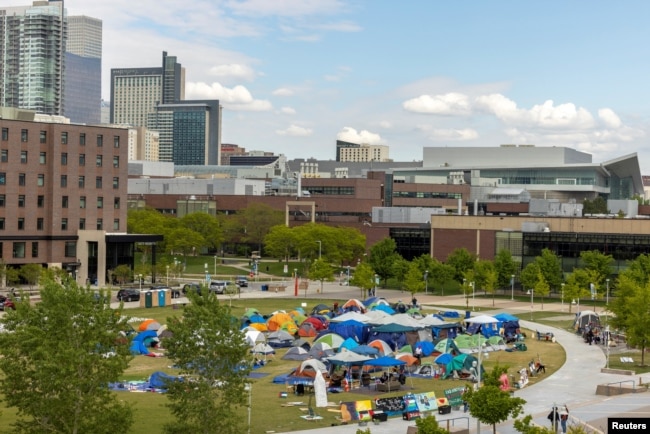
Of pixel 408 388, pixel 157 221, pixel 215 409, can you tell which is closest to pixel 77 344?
pixel 215 409

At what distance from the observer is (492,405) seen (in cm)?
3816

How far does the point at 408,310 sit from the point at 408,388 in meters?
29.1

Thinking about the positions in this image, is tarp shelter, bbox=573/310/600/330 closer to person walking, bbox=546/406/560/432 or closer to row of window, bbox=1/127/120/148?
person walking, bbox=546/406/560/432

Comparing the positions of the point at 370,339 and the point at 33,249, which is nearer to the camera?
the point at 370,339

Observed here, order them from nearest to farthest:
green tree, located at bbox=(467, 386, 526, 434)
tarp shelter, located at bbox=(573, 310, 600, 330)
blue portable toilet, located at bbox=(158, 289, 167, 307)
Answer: green tree, located at bbox=(467, 386, 526, 434)
tarp shelter, located at bbox=(573, 310, 600, 330)
blue portable toilet, located at bbox=(158, 289, 167, 307)

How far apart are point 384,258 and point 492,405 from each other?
3101 inches

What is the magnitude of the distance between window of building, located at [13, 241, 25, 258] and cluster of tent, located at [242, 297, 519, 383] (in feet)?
142

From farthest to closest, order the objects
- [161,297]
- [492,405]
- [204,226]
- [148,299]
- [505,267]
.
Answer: [204,226] < [505,267] < [161,297] < [148,299] < [492,405]

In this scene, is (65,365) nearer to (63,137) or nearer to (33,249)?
(33,249)

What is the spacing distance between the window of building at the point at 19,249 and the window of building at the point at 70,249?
4927 millimetres

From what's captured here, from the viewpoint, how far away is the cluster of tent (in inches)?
2186

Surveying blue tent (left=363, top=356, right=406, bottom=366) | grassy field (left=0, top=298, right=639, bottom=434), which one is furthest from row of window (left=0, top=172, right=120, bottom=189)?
blue tent (left=363, top=356, right=406, bottom=366)

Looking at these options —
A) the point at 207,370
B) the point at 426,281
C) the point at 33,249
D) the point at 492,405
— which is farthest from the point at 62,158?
the point at 492,405

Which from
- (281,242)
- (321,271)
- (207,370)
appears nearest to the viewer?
(207,370)
